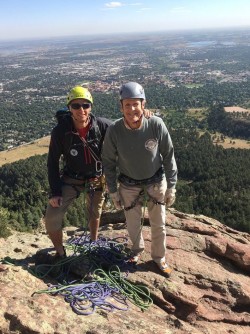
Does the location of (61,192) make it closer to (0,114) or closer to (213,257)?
(213,257)

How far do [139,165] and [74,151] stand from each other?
110 cm

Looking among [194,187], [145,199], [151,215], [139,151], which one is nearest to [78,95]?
[139,151]

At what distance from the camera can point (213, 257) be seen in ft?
26.1

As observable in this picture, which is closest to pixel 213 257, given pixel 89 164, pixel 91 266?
pixel 91 266

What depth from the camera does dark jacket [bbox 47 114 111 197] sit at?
586cm

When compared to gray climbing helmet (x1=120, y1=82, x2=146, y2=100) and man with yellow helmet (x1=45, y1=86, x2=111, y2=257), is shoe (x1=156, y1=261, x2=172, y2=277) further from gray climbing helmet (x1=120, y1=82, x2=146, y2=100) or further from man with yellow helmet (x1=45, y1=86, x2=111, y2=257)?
gray climbing helmet (x1=120, y1=82, x2=146, y2=100)

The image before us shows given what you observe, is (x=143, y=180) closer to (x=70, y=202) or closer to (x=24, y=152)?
(x=70, y=202)

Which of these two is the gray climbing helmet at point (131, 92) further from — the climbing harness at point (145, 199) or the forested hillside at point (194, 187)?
the forested hillside at point (194, 187)

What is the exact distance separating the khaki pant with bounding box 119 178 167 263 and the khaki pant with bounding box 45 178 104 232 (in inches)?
23.2

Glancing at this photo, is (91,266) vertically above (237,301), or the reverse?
(91,266)

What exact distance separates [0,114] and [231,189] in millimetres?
112664

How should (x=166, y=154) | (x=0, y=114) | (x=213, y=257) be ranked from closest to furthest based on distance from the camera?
(x=166, y=154), (x=213, y=257), (x=0, y=114)

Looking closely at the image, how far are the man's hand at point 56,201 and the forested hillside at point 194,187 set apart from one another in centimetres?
2225

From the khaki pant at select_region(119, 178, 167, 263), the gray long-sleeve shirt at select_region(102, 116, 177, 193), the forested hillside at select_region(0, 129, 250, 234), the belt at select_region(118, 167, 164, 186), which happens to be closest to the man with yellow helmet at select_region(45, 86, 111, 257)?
the gray long-sleeve shirt at select_region(102, 116, 177, 193)
